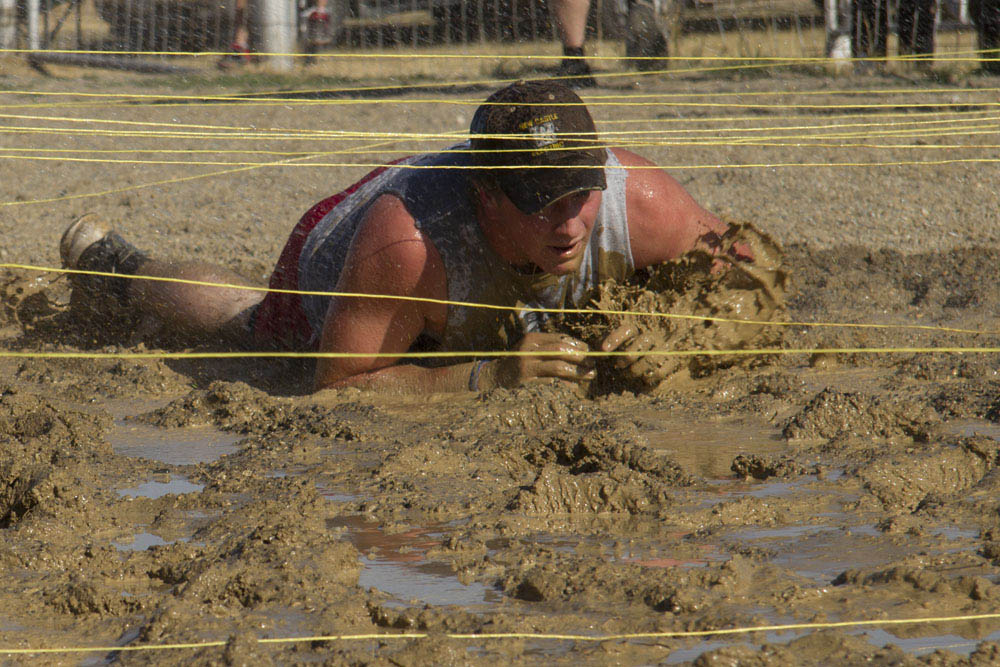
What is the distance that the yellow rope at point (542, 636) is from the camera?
2.03 meters

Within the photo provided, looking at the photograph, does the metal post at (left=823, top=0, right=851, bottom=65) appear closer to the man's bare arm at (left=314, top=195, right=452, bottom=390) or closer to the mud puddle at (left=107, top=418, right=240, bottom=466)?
the man's bare arm at (left=314, top=195, right=452, bottom=390)

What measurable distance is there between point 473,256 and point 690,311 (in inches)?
31.0

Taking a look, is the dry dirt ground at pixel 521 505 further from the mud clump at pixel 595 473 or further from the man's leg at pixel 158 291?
the man's leg at pixel 158 291

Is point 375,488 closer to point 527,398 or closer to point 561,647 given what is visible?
point 527,398

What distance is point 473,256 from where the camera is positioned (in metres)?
3.57

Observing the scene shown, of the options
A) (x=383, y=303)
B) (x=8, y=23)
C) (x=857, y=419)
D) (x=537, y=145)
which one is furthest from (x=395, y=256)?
(x=8, y=23)

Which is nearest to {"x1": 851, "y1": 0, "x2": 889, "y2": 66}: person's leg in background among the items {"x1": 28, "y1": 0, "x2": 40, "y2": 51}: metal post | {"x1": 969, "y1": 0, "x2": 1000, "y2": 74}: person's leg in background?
{"x1": 969, "y1": 0, "x2": 1000, "y2": 74}: person's leg in background

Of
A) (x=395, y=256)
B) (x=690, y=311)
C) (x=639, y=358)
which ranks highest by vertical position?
(x=395, y=256)

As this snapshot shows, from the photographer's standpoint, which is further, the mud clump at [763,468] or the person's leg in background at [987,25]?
the person's leg in background at [987,25]

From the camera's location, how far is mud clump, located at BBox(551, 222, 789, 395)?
3.72 m

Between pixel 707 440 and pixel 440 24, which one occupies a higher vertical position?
pixel 440 24

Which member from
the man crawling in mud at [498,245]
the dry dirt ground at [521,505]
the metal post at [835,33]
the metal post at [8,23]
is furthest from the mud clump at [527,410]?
the metal post at [8,23]

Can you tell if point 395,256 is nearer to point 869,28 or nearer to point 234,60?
point 234,60

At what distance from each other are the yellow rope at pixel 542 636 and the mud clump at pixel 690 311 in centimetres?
163
